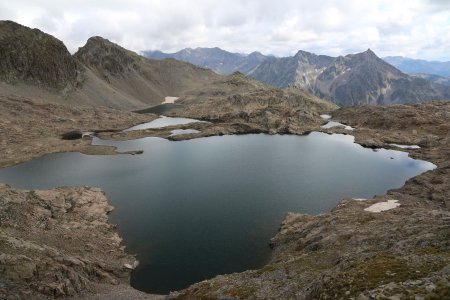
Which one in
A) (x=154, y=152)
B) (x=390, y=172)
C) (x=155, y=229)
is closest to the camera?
(x=155, y=229)

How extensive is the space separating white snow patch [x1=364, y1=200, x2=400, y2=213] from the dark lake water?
37.2 ft

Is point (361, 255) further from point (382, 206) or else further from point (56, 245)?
point (56, 245)

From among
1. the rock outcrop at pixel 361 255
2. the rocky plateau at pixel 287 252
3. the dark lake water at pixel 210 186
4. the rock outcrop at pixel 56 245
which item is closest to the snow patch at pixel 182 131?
the dark lake water at pixel 210 186

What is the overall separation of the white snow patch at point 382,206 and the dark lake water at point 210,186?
11.3 metres

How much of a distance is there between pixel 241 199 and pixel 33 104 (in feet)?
522

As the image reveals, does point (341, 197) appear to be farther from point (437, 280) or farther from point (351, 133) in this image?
point (351, 133)

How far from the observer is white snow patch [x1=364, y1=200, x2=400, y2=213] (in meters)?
72.8

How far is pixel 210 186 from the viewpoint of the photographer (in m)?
97.4

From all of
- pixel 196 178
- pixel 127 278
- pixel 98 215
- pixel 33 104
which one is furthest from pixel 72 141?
pixel 127 278

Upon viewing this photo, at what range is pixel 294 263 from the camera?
48.8 meters

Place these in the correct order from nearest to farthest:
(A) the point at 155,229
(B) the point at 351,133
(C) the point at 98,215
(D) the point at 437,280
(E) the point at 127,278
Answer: (D) the point at 437,280
(E) the point at 127,278
(A) the point at 155,229
(C) the point at 98,215
(B) the point at 351,133

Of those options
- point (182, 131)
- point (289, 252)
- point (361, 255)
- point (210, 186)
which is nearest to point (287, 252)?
point (289, 252)

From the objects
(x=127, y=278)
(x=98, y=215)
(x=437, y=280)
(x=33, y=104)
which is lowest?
(x=127, y=278)

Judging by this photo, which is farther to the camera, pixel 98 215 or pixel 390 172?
pixel 390 172
